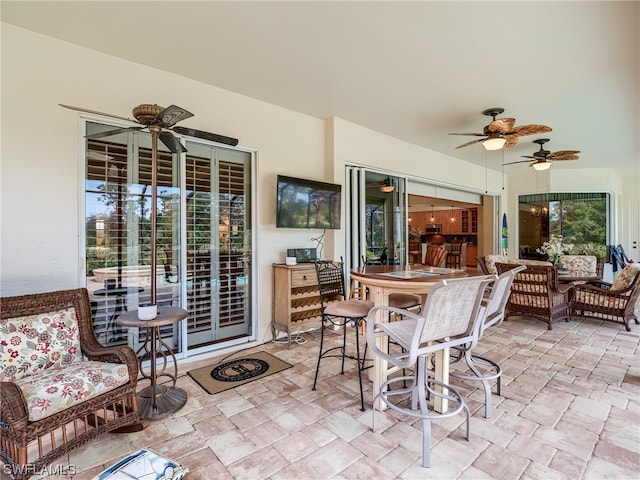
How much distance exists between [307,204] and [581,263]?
542cm

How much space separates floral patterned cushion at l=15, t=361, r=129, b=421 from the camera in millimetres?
1712

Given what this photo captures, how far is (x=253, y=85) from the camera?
3555 mm

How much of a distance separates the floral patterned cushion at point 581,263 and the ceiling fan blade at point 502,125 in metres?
3.16

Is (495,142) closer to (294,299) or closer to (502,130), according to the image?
(502,130)

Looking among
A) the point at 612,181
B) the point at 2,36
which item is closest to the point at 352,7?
the point at 2,36

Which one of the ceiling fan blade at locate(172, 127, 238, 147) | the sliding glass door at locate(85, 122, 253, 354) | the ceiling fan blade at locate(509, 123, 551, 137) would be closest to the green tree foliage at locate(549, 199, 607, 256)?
the ceiling fan blade at locate(509, 123, 551, 137)

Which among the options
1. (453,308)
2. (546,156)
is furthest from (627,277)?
(453,308)

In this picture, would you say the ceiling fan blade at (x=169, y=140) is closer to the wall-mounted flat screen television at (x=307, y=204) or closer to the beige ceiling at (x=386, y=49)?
the beige ceiling at (x=386, y=49)

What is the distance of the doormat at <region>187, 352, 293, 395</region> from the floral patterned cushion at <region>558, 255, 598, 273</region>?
5.47 metres

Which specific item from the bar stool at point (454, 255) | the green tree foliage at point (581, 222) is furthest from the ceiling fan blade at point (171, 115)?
the bar stool at point (454, 255)

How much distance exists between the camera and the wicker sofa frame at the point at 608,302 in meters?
4.36

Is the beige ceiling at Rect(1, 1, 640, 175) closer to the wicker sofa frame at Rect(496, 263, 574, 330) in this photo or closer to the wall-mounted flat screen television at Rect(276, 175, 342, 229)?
the wall-mounted flat screen television at Rect(276, 175, 342, 229)

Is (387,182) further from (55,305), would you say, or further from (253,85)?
(55,305)

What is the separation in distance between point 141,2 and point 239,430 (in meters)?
3.00
